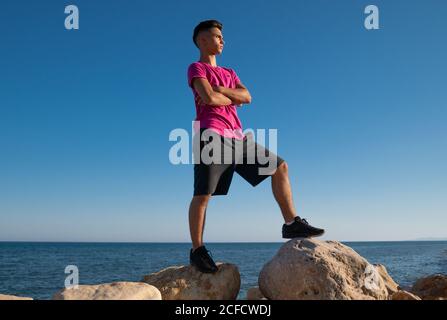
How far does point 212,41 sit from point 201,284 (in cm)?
338

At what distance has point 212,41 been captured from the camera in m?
5.37

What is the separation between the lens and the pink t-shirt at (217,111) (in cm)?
510

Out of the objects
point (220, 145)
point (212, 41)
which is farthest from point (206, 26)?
point (220, 145)

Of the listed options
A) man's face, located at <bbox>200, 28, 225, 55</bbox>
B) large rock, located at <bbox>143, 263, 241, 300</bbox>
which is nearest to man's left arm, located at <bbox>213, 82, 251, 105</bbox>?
man's face, located at <bbox>200, 28, 225, 55</bbox>

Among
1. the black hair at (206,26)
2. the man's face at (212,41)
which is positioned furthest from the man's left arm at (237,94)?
the black hair at (206,26)

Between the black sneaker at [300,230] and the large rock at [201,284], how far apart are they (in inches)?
36.8

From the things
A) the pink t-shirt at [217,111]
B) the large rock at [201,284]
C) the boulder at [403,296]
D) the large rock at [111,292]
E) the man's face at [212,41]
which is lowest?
the boulder at [403,296]

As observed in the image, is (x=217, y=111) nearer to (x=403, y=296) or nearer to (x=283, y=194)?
(x=283, y=194)

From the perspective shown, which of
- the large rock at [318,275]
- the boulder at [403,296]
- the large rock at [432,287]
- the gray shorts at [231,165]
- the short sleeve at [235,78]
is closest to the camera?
the large rock at [318,275]

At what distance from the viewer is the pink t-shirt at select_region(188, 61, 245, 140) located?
5.10 meters

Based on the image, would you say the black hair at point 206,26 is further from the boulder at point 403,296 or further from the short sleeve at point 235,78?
the boulder at point 403,296

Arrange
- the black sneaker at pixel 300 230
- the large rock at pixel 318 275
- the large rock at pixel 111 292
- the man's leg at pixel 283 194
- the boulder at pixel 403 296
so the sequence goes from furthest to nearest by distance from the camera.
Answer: the man's leg at pixel 283 194, the black sneaker at pixel 300 230, the boulder at pixel 403 296, the large rock at pixel 318 275, the large rock at pixel 111 292

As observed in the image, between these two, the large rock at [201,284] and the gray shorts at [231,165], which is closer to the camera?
the gray shorts at [231,165]
